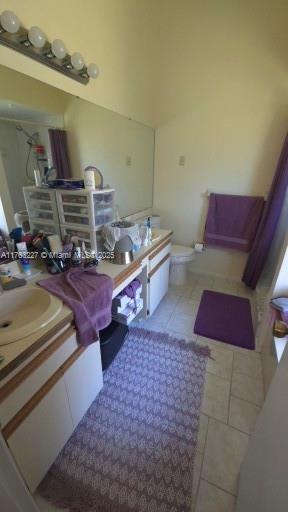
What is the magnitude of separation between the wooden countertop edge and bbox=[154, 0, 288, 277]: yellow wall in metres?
2.27

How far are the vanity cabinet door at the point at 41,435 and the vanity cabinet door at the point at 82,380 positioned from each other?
0.04m

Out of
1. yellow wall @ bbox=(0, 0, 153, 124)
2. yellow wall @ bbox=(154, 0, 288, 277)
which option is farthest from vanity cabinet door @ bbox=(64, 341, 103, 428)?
yellow wall @ bbox=(154, 0, 288, 277)

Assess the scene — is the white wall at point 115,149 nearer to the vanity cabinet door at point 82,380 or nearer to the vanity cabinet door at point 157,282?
the vanity cabinet door at point 157,282

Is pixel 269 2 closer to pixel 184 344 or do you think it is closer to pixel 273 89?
pixel 273 89

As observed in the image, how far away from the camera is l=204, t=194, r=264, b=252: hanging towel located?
2.48 metres

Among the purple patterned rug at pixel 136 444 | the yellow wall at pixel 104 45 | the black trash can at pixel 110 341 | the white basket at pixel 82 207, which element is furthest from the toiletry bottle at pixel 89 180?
the purple patterned rug at pixel 136 444

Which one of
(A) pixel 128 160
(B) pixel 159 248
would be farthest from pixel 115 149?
(B) pixel 159 248

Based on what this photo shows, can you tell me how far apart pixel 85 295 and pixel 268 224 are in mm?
2049

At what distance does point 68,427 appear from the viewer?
109 cm

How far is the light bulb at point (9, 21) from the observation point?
920mm

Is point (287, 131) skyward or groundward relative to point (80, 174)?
skyward

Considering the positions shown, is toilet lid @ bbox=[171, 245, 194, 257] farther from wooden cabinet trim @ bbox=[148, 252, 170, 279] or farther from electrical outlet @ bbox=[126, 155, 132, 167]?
electrical outlet @ bbox=[126, 155, 132, 167]

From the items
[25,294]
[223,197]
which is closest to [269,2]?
[223,197]

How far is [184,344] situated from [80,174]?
64.1 inches
